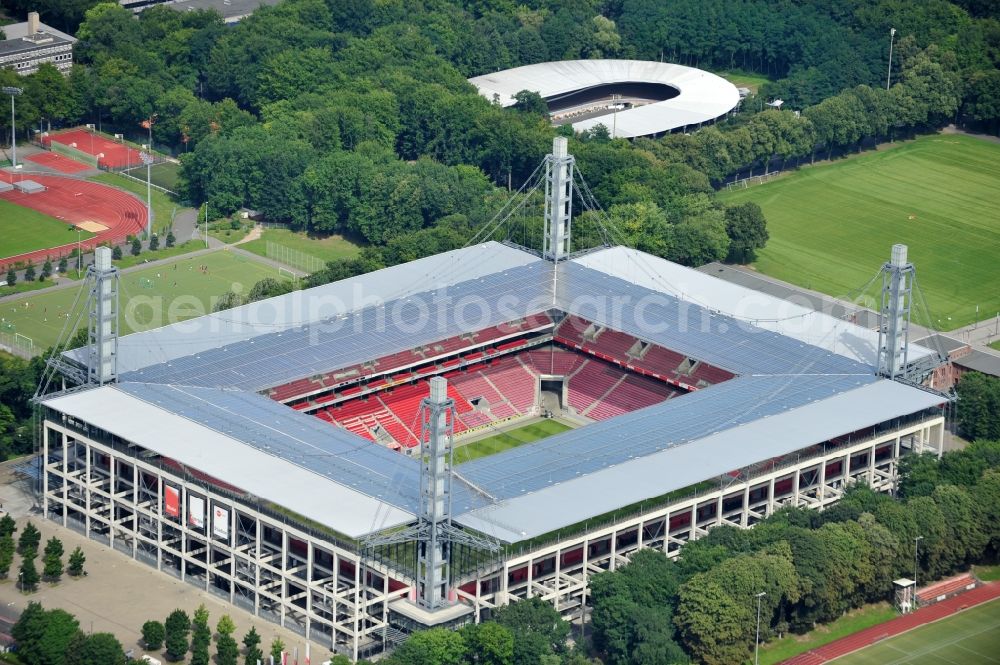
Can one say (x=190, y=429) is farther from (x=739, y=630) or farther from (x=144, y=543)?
(x=739, y=630)

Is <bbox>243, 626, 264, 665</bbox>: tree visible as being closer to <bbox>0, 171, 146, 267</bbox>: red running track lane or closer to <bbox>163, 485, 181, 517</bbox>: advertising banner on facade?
<bbox>163, 485, 181, 517</bbox>: advertising banner on facade

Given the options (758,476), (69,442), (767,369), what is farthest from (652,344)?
(69,442)

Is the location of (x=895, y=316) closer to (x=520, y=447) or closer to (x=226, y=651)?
(x=520, y=447)

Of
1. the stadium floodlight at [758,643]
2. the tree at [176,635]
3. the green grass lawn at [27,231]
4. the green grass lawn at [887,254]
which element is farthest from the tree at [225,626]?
the green grass lawn at [887,254]

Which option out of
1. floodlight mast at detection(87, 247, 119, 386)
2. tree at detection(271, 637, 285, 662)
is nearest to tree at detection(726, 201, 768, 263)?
floodlight mast at detection(87, 247, 119, 386)

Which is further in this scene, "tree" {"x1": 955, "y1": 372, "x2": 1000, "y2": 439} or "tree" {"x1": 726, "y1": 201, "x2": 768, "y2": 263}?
"tree" {"x1": 726, "y1": 201, "x2": 768, "y2": 263}

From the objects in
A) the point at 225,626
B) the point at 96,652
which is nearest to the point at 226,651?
the point at 225,626
